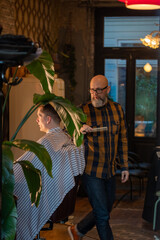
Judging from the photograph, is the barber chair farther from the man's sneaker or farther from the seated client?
the man's sneaker

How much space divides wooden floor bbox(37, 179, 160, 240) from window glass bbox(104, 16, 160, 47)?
283 centimetres

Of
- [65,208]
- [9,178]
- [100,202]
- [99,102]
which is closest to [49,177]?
[65,208]

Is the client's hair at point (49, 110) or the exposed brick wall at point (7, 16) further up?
the exposed brick wall at point (7, 16)

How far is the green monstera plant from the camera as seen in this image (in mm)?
2492

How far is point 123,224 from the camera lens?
5.52m

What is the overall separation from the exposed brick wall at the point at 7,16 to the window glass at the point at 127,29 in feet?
9.35

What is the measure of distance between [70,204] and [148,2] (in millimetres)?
1633

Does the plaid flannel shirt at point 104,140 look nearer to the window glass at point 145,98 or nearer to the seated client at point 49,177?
the seated client at point 49,177

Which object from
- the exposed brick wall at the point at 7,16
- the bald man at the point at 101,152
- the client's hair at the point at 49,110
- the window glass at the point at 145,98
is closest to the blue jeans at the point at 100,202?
the bald man at the point at 101,152

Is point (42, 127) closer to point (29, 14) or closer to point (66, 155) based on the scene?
point (66, 155)

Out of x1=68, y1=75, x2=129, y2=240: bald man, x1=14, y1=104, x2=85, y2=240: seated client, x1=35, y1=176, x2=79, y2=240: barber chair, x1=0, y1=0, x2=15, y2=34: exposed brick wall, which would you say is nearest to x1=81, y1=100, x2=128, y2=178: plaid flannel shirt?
x1=68, y1=75, x2=129, y2=240: bald man

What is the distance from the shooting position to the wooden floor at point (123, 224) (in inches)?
194

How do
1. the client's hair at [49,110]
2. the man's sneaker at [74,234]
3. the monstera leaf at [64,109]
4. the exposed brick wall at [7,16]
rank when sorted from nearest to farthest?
the monstera leaf at [64,109], the client's hair at [49,110], the man's sneaker at [74,234], the exposed brick wall at [7,16]

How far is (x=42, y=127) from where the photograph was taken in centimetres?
385
